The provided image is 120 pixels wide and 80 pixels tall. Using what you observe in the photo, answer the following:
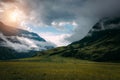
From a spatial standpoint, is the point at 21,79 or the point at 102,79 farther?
the point at 102,79

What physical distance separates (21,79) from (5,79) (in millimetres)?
5261

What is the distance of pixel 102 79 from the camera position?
261 ft

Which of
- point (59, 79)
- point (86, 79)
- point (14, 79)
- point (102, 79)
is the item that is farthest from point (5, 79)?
point (102, 79)

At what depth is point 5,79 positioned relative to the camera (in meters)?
71.3

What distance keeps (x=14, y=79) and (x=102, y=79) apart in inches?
1209

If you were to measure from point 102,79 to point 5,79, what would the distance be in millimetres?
33560

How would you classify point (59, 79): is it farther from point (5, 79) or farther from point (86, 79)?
point (5, 79)

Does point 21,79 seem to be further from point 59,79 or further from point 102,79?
point 102,79

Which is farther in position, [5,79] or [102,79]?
[102,79]

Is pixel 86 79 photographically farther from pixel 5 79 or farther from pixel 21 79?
pixel 5 79

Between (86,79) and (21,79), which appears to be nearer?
(21,79)

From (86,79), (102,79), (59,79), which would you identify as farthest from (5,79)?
(102,79)

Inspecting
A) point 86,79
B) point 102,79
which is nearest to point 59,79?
point 86,79

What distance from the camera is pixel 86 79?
262 ft
